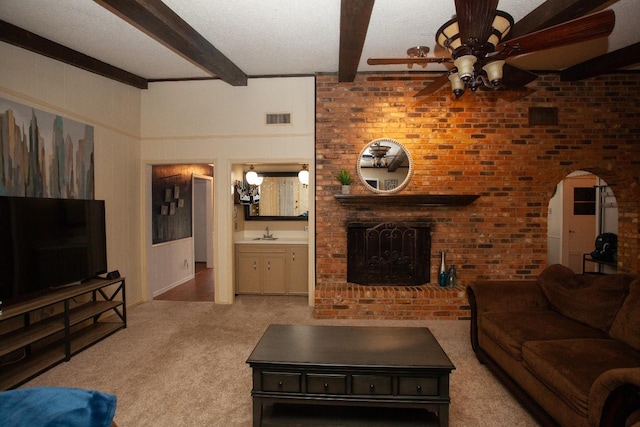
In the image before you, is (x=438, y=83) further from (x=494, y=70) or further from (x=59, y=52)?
(x=59, y=52)

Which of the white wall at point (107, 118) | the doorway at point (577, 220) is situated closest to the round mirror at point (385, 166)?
the white wall at point (107, 118)

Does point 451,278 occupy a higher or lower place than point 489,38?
lower

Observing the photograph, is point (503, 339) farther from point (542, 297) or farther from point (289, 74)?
point (289, 74)

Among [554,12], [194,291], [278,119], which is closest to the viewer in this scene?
[554,12]

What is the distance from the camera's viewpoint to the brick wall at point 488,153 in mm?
4168

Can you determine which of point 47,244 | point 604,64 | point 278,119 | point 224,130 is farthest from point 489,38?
point 47,244

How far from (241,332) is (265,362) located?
5.90 ft

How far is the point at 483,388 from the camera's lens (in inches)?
97.3

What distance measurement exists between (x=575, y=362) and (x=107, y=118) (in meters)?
4.98

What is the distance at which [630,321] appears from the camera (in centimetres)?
206

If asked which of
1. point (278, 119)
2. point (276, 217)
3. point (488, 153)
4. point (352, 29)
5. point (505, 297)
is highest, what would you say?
point (352, 29)

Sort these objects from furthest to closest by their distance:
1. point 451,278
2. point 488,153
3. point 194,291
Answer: point 194,291
point 488,153
point 451,278

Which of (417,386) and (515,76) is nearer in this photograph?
(417,386)

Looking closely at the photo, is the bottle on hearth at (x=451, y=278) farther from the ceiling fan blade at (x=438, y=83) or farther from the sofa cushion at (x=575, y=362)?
the ceiling fan blade at (x=438, y=83)
